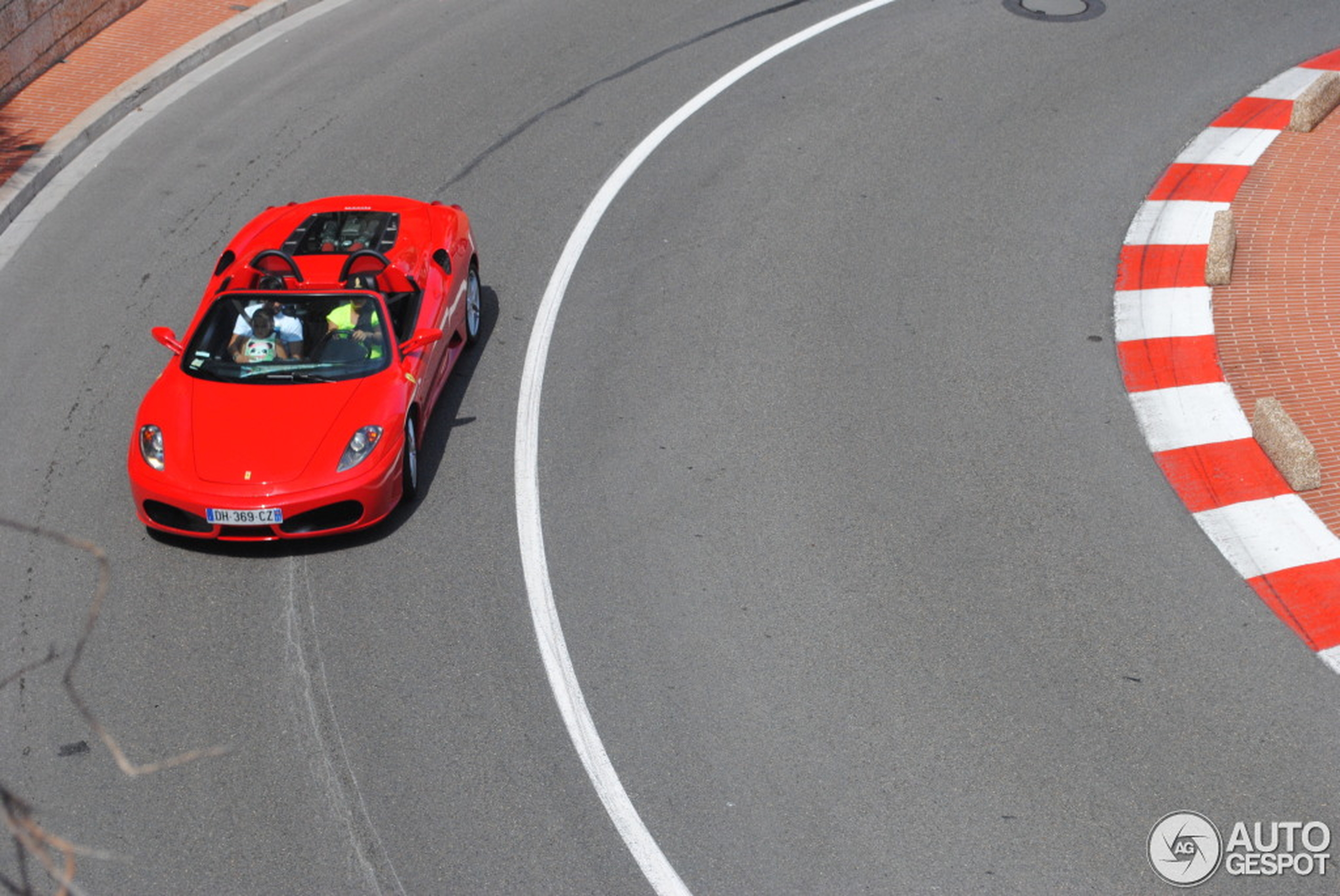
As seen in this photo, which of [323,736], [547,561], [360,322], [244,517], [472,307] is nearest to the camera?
[323,736]

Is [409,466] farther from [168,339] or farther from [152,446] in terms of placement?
[168,339]

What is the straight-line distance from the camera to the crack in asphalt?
14445mm

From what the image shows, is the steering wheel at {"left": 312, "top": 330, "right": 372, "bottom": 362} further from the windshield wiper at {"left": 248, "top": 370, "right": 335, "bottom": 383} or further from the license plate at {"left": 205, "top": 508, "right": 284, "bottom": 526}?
the license plate at {"left": 205, "top": 508, "right": 284, "bottom": 526}

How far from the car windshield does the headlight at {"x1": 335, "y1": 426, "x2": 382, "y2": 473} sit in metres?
0.65

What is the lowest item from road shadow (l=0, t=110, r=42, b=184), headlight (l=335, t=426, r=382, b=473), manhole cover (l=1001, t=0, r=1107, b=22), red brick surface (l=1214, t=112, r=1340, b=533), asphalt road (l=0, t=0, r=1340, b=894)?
red brick surface (l=1214, t=112, r=1340, b=533)

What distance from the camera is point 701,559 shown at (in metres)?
9.16

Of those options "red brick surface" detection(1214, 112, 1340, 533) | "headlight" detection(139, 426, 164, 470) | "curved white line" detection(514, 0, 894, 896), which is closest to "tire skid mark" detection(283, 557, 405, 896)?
"headlight" detection(139, 426, 164, 470)

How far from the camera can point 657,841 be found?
716cm

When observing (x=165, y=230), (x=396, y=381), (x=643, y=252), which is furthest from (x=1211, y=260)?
(x=165, y=230)

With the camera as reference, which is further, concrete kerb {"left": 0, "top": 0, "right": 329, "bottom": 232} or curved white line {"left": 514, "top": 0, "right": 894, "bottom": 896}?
concrete kerb {"left": 0, "top": 0, "right": 329, "bottom": 232}

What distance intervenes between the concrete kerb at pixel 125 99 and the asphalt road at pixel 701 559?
0.52 metres

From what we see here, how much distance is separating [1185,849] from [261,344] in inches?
267

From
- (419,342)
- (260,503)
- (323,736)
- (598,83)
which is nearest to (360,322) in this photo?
(419,342)

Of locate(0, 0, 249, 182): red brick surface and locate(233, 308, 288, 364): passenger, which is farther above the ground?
locate(0, 0, 249, 182): red brick surface
